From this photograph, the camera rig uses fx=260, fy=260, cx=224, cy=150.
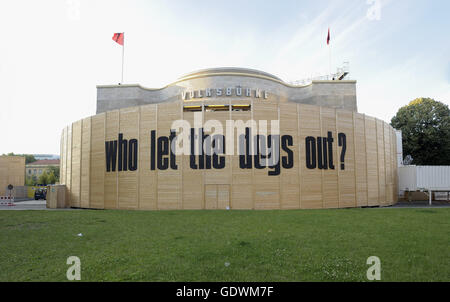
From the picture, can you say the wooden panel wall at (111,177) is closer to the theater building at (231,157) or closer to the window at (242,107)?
the theater building at (231,157)

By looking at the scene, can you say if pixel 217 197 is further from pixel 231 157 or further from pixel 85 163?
pixel 85 163

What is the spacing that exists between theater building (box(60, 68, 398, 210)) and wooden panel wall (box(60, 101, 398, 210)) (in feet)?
0.25

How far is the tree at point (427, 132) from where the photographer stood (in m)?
38.1

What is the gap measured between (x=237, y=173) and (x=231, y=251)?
1221 cm

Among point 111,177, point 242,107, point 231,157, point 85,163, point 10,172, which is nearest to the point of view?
point 231,157

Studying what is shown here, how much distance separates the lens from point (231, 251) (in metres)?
7.57

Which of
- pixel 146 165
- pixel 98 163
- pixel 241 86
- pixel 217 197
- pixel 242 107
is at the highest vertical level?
pixel 241 86

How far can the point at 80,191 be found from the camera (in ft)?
79.8

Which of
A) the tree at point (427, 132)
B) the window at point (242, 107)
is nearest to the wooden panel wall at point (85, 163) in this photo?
the window at point (242, 107)

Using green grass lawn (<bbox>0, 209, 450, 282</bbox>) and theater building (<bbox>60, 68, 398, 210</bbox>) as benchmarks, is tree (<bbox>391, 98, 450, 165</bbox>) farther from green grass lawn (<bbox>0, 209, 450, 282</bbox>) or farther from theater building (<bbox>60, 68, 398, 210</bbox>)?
green grass lawn (<bbox>0, 209, 450, 282</bbox>)

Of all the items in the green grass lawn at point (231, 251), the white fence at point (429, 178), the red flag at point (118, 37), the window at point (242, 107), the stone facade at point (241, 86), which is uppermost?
the red flag at point (118, 37)

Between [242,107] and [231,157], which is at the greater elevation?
[242,107]

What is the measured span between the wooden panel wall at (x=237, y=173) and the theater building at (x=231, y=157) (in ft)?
0.25

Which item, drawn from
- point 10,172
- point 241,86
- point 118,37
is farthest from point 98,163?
point 10,172
